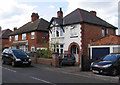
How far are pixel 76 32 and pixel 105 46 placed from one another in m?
5.05

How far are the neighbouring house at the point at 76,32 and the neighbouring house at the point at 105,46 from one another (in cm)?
132

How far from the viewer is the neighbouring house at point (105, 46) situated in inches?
690

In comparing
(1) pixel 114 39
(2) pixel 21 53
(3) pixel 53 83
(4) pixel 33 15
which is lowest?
(3) pixel 53 83

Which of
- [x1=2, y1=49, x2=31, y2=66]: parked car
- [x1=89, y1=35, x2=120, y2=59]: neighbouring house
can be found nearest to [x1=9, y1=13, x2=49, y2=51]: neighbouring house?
[x1=89, y1=35, x2=120, y2=59]: neighbouring house

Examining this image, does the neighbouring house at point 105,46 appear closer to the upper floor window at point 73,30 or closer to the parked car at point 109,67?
the upper floor window at point 73,30

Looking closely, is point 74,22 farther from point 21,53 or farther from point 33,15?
point 33,15

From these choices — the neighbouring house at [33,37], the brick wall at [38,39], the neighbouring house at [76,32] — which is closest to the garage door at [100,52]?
the neighbouring house at [76,32]

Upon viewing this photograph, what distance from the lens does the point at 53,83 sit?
823cm

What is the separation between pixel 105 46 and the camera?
1856 centimetres

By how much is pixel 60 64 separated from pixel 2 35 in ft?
126

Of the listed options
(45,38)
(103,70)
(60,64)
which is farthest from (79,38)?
(45,38)

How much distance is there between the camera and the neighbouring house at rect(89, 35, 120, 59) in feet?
57.5

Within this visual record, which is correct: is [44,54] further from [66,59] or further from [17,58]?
[17,58]

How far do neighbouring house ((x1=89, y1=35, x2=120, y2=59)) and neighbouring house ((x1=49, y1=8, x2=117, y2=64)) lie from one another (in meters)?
1.32
